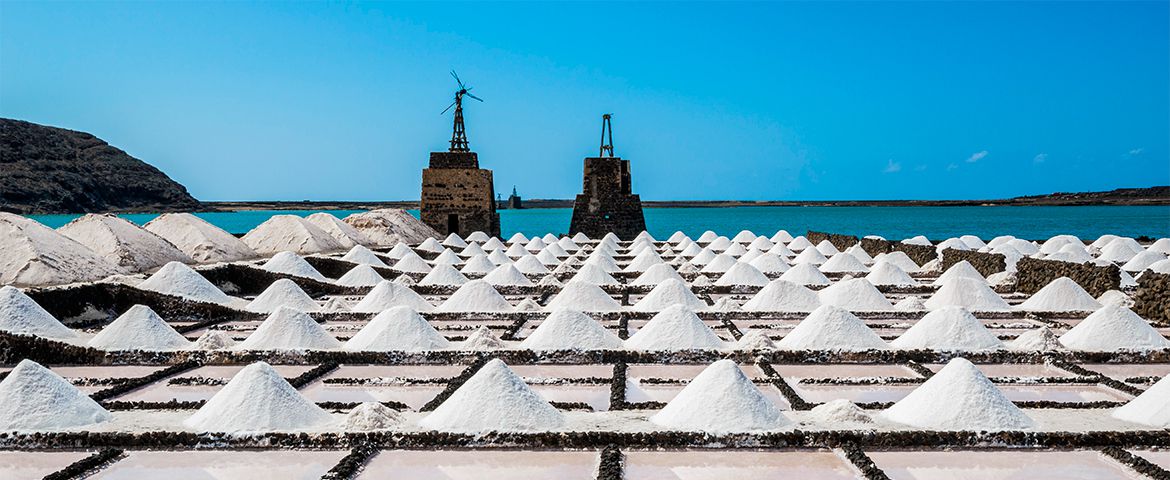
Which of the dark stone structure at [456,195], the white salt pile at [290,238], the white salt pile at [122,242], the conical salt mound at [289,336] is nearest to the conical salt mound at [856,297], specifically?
the conical salt mound at [289,336]

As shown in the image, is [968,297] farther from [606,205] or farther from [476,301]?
[606,205]

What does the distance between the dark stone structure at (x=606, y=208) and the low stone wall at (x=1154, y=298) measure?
37.1ft

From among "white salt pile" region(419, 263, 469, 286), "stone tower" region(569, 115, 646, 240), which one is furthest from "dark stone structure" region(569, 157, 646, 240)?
"white salt pile" region(419, 263, 469, 286)

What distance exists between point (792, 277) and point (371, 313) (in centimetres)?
440

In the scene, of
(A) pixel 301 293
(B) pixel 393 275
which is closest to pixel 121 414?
(A) pixel 301 293

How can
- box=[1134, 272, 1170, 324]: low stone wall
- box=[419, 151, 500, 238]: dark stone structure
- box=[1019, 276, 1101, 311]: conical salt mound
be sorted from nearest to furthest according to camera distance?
1. box=[1134, 272, 1170, 324]: low stone wall
2. box=[1019, 276, 1101, 311]: conical salt mound
3. box=[419, 151, 500, 238]: dark stone structure

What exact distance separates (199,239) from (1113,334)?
392 inches

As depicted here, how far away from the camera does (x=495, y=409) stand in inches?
134

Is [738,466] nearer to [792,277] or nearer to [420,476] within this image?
[420,476]

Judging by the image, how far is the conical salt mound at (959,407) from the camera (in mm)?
3355

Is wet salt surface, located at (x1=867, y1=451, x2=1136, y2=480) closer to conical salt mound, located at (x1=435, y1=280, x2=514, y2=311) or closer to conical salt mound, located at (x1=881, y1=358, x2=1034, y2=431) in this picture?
conical salt mound, located at (x1=881, y1=358, x2=1034, y2=431)

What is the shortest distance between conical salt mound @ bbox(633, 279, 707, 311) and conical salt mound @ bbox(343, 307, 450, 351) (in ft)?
7.37

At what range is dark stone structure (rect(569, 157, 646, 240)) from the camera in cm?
1766

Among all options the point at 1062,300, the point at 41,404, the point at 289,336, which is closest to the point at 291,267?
the point at 289,336
